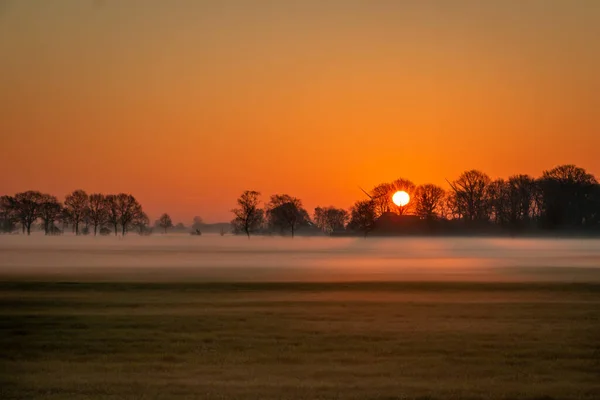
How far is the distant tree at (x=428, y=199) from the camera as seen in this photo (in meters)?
175

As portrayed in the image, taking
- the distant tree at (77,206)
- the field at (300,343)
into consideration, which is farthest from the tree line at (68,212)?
the field at (300,343)

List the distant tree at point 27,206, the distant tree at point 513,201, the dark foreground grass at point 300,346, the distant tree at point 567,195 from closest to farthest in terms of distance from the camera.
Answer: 1. the dark foreground grass at point 300,346
2. the distant tree at point 567,195
3. the distant tree at point 513,201
4. the distant tree at point 27,206

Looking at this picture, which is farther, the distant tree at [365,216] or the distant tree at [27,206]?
the distant tree at [27,206]

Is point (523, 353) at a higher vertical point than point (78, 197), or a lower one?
lower

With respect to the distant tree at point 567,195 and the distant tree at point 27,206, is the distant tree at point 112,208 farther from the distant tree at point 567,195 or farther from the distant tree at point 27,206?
the distant tree at point 567,195

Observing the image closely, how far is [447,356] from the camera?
1503cm

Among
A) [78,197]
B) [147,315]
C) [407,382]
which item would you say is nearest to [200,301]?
[147,315]

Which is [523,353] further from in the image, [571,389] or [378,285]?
[378,285]

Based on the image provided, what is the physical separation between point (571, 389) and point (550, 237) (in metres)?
150

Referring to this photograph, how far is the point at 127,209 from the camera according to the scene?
631ft

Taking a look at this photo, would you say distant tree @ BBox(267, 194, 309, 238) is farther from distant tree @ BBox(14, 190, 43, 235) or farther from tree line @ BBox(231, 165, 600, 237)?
distant tree @ BBox(14, 190, 43, 235)

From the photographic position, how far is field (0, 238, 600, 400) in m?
12.4

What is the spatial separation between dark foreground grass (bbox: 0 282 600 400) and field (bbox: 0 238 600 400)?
0.12 feet

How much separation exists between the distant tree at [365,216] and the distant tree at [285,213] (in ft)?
56.2
